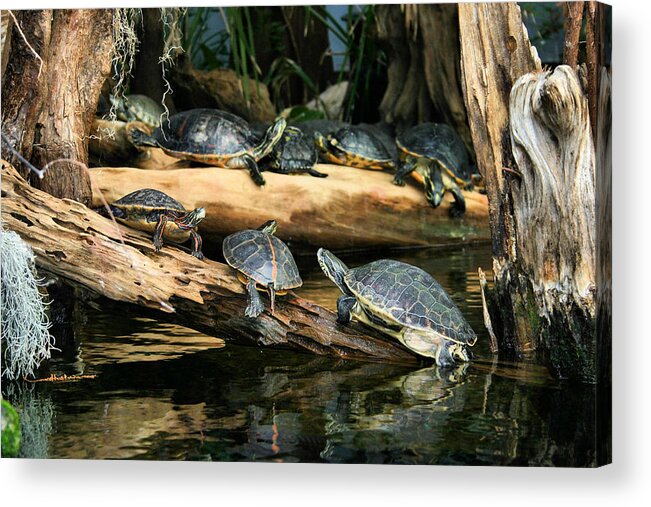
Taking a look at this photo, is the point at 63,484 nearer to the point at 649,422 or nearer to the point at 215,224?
the point at 215,224

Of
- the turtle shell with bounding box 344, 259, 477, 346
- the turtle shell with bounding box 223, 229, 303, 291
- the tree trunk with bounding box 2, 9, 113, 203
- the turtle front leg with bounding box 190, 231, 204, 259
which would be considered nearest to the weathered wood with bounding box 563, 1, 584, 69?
the turtle shell with bounding box 344, 259, 477, 346

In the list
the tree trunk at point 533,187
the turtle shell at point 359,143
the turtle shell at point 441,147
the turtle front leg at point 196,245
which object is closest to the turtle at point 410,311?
the tree trunk at point 533,187

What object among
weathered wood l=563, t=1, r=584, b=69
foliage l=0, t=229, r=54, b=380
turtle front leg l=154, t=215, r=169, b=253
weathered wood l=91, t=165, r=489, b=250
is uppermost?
weathered wood l=563, t=1, r=584, b=69

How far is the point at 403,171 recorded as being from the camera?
550 cm

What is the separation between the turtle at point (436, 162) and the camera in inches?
213

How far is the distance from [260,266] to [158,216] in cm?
Result: 62

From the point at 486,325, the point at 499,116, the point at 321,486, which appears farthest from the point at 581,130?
the point at 321,486

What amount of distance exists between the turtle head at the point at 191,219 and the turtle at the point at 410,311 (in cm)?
84

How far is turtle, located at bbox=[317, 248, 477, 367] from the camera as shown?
3861 mm

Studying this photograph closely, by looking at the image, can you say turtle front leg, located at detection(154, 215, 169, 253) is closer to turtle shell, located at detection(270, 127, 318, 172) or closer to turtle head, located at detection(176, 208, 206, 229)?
turtle head, located at detection(176, 208, 206, 229)

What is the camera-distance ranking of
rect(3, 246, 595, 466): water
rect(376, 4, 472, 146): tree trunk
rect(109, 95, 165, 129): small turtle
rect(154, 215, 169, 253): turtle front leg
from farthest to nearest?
rect(376, 4, 472, 146): tree trunk, rect(109, 95, 165, 129): small turtle, rect(154, 215, 169, 253): turtle front leg, rect(3, 246, 595, 466): water

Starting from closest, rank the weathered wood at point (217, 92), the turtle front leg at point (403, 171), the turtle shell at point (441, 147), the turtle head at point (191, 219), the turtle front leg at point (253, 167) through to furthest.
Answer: the turtle head at point (191, 219)
the turtle front leg at point (253, 167)
the weathered wood at point (217, 92)
the turtle front leg at point (403, 171)
the turtle shell at point (441, 147)

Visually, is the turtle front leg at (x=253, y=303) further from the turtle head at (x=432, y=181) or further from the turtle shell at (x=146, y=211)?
the turtle head at (x=432, y=181)

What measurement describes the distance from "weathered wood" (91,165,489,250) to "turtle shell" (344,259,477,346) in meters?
0.86
